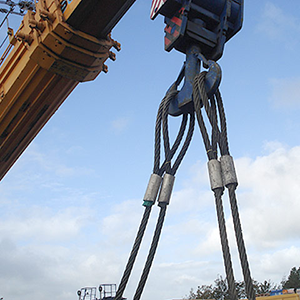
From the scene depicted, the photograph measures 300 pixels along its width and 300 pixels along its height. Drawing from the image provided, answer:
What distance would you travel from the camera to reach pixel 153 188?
3.76 metres

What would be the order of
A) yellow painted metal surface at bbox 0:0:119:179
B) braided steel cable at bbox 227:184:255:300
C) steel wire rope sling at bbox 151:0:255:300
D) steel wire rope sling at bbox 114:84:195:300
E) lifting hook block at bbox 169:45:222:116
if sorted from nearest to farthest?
braided steel cable at bbox 227:184:255:300 < steel wire rope sling at bbox 151:0:255:300 < steel wire rope sling at bbox 114:84:195:300 < lifting hook block at bbox 169:45:222:116 < yellow painted metal surface at bbox 0:0:119:179

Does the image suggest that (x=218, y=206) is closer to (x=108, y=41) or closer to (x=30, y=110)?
(x=108, y=41)

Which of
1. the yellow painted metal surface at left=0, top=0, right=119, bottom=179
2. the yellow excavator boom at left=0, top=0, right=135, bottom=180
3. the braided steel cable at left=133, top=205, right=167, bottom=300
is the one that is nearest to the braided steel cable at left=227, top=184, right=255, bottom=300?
the braided steel cable at left=133, top=205, right=167, bottom=300

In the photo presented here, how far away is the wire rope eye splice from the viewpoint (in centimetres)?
392

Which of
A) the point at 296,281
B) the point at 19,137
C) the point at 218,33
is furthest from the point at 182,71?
the point at 296,281

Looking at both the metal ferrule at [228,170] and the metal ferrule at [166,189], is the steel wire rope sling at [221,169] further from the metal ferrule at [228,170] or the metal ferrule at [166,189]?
the metal ferrule at [166,189]

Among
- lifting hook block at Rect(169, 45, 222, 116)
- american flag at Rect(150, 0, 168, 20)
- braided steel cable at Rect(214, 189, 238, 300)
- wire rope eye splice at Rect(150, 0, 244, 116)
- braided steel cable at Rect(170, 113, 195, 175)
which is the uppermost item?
american flag at Rect(150, 0, 168, 20)

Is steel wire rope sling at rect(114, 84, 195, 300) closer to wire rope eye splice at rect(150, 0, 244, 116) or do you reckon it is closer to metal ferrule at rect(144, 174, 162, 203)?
metal ferrule at rect(144, 174, 162, 203)

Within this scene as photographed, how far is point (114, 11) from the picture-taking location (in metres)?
4.14

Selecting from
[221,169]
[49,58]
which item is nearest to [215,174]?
[221,169]

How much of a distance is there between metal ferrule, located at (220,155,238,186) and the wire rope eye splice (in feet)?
2.71

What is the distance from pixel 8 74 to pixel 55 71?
3.19 ft

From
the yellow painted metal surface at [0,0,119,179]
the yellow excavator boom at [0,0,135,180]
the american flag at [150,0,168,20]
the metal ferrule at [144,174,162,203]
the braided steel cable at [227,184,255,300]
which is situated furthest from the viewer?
the yellow painted metal surface at [0,0,119,179]

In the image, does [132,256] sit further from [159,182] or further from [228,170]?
[228,170]
